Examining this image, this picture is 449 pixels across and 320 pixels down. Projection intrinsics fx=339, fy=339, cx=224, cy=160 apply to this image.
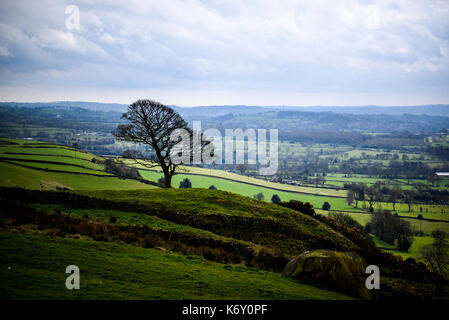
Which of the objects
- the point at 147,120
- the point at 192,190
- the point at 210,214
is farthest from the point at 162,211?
the point at 147,120

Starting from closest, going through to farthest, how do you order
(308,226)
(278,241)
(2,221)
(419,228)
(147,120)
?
1. (2,221)
2. (278,241)
3. (308,226)
4. (147,120)
5. (419,228)

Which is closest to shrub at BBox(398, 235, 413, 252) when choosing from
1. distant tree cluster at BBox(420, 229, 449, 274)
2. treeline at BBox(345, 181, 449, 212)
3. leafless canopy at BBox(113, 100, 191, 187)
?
distant tree cluster at BBox(420, 229, 449, 274)

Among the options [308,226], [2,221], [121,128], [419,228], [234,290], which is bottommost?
[419,228]

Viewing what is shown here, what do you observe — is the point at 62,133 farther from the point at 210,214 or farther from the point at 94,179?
the point at 210,214

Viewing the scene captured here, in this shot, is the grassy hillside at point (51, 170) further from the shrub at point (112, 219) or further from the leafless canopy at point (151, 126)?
the shrub at point (112, 219)

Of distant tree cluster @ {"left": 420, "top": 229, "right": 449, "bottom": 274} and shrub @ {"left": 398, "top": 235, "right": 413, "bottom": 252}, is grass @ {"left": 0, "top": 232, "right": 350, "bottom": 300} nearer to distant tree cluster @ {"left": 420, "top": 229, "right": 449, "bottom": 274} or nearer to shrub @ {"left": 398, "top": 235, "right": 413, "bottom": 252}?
distant tree cluster @ {"left": 420, "top": 229, "right": 449, "bottom": 274}

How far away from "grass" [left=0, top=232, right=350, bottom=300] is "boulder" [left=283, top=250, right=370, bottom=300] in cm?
80

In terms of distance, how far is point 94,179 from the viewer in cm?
5553

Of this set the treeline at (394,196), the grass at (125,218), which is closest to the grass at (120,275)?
the grass at (125,218)

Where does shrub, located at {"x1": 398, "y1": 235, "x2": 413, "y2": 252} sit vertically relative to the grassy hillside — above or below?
below

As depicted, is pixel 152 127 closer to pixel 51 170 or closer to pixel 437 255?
pixel 51 170

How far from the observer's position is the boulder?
1509 cm

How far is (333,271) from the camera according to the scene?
50.7 ft

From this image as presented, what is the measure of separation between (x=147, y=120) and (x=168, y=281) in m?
30.2
